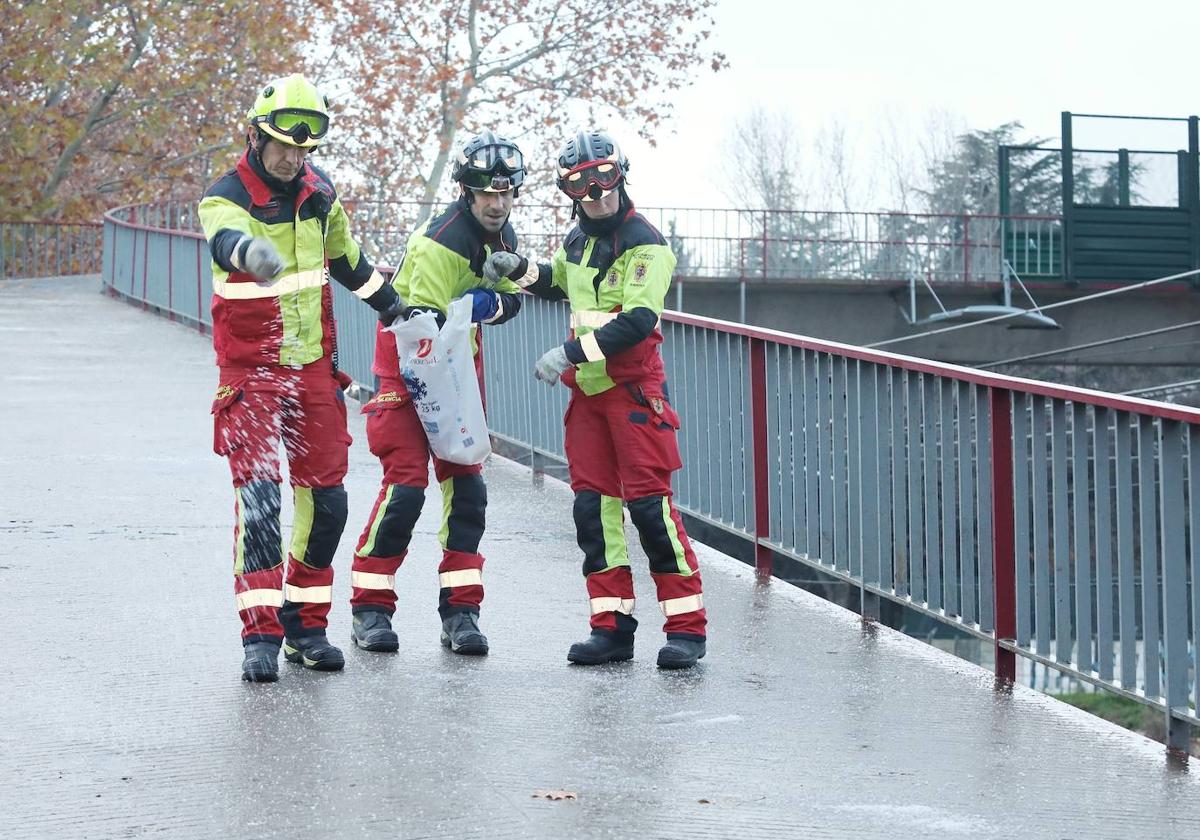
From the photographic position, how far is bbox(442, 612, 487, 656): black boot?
687cm

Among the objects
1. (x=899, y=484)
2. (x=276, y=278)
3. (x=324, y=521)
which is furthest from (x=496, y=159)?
(x=899, y=484)

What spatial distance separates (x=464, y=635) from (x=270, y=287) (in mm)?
1482

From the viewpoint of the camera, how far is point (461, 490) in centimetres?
701

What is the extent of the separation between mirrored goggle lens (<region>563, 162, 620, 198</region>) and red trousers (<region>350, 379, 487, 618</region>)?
98 cm

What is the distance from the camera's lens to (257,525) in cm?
635

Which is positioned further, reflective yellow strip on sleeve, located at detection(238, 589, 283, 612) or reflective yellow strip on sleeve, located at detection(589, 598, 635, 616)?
reflective yellow strip on sleeve, located at detection(589, 598, 635, 616)

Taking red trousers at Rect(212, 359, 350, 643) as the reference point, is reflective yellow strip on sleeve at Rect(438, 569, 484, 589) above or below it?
below

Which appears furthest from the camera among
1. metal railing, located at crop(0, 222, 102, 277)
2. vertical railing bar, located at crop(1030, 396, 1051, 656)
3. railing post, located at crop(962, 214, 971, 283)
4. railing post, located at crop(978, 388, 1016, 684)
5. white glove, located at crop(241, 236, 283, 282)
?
railing post, located at crop(962, 214, 971, 283)

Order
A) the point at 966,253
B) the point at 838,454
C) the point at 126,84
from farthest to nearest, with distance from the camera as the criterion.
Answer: the point at 126,84 < the point at 966,253 < the point at 838,454

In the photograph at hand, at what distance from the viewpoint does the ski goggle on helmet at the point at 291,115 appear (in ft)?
20.0

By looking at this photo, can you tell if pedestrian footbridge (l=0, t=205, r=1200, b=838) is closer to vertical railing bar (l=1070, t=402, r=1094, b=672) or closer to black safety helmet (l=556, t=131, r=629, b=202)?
vertical railing bar (l=1070, t=402, r=1094, b=672)

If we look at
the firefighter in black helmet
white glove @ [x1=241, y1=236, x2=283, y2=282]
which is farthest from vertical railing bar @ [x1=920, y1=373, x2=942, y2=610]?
white glove @ [x1=241, y1=236, x2=283, y2=282]

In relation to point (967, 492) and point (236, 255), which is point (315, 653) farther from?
point (967, 492)

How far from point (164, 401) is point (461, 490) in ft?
29.7
